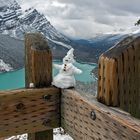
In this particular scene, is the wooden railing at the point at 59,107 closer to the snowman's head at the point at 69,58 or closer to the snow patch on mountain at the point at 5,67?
the snowman's head at the point at 69,58

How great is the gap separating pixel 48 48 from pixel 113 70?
478 mm

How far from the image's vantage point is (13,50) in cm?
5588

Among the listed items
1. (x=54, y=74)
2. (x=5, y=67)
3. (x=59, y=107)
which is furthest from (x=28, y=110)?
(x=5, y=67)

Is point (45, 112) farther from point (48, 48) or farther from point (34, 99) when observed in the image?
point (48, 48)

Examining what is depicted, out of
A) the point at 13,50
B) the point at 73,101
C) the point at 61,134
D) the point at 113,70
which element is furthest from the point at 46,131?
the point at 13,50

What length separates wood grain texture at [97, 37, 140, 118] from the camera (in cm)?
129

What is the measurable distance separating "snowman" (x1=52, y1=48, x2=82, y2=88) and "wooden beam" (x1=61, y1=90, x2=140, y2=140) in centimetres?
4

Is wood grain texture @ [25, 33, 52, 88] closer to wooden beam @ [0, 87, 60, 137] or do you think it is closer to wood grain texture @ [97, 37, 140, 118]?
wooden beam @ [0, 87, 60, 137]

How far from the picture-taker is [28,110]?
1.56 metres

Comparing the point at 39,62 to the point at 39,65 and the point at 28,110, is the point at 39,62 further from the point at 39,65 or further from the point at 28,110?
the point at 28,110

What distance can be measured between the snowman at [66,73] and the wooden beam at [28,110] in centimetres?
4

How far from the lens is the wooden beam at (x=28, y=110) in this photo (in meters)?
1.53

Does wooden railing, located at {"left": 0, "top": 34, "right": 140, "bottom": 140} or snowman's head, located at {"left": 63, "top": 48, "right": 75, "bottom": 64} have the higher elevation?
snowman's head, located at {"left": 63, "top": 48, "right": 75, "bottom": 64}

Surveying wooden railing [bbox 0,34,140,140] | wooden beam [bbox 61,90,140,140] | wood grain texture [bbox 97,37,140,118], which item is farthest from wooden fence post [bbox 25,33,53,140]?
wood grain texture [bbox 97,37,140,118]
